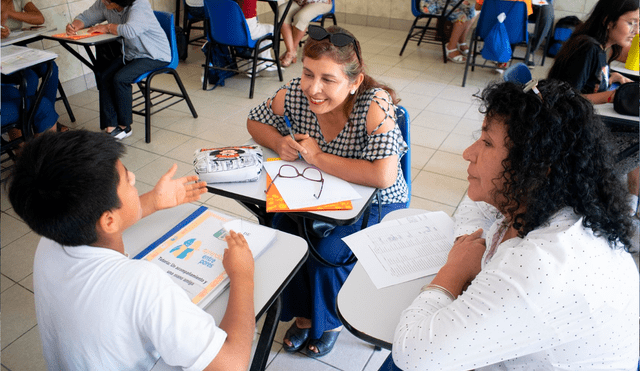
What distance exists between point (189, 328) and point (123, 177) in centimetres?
35

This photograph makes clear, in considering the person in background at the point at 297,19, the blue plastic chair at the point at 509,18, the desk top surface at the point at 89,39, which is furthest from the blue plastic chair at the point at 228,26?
the blue plastic chair at the point at 509,18

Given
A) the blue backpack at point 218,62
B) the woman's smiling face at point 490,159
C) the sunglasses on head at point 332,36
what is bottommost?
the blue backpack at point 218,62

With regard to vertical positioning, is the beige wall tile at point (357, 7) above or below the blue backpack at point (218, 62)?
above

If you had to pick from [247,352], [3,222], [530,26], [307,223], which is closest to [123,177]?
[247,352]

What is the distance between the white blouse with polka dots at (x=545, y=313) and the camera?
77 centimetres

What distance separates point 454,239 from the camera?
1.22 m

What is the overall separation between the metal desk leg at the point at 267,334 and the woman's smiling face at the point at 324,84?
790mm

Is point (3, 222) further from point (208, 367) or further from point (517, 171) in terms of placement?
point (517, 171)

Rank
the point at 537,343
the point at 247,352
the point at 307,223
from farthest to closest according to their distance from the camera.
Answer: the point at 307,223 < the point at 247,352 < the point at 537,343

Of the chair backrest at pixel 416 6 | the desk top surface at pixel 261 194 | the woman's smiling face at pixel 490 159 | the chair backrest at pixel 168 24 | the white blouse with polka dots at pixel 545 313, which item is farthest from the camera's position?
the chair backrest at pixel 416 6

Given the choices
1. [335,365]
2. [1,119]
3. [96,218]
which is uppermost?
[96,218]

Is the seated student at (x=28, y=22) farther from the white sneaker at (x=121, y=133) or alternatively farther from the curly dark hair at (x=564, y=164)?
the curly dark hair at (x=564, y=164)

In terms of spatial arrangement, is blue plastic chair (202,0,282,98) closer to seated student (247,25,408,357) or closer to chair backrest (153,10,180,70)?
chair backrest (153,10,180,70)

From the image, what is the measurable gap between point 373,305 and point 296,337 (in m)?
0.84
